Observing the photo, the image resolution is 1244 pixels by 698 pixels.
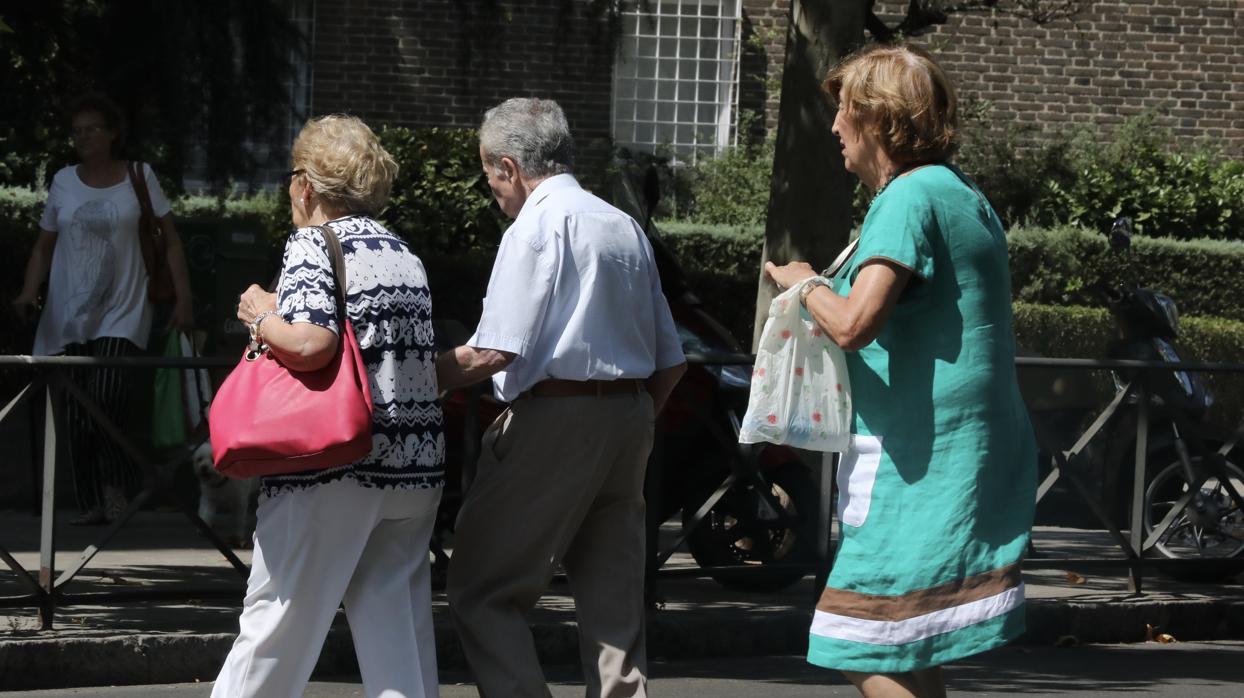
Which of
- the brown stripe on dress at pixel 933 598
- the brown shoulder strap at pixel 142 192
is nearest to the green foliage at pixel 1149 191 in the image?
the brown shoulder strap at pixel 142 192

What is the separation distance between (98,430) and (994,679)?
3.41 meters

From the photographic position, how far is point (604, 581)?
Answer: 453 cm

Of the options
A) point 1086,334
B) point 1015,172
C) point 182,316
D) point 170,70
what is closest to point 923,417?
point 182,316

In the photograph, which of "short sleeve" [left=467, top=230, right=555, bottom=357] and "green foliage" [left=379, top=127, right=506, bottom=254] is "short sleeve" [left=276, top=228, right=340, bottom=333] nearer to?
"short sleeve" [left=467, top=230, right=555, bottom=357]

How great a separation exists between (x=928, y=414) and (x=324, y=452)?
1345mm

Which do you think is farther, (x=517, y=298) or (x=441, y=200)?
(x=441, y=200)

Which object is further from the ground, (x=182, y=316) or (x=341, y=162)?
(x=341, y=162)

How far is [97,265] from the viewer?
308 inches

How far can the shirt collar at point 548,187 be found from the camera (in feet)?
14.2

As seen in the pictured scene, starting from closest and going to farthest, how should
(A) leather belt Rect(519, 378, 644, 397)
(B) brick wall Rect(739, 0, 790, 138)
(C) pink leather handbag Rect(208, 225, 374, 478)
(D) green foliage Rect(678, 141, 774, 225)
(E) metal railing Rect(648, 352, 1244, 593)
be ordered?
1. (C) pink leather handbag Rect(208, 225, 374, 478)
2. (A) leather belt Rect(519, 378, 644, 397)
3. (E) metal railing Rect(648, 352, 1244, 593)
4. (D) green foliage Rect(678, 141, 774, 225)
5. (B) brick wall Rect(739, 0, 790, 138)

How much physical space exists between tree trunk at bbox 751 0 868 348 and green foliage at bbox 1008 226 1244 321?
29.9ft

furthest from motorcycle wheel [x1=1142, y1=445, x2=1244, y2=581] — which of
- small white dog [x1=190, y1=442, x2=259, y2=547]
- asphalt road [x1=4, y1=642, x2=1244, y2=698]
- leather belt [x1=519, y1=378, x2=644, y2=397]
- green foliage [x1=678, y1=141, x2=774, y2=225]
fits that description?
green foliage [x1=678, y1=141, x2=774, y2=225]

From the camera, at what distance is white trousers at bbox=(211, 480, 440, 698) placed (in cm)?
408

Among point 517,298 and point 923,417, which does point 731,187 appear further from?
point 923,417
